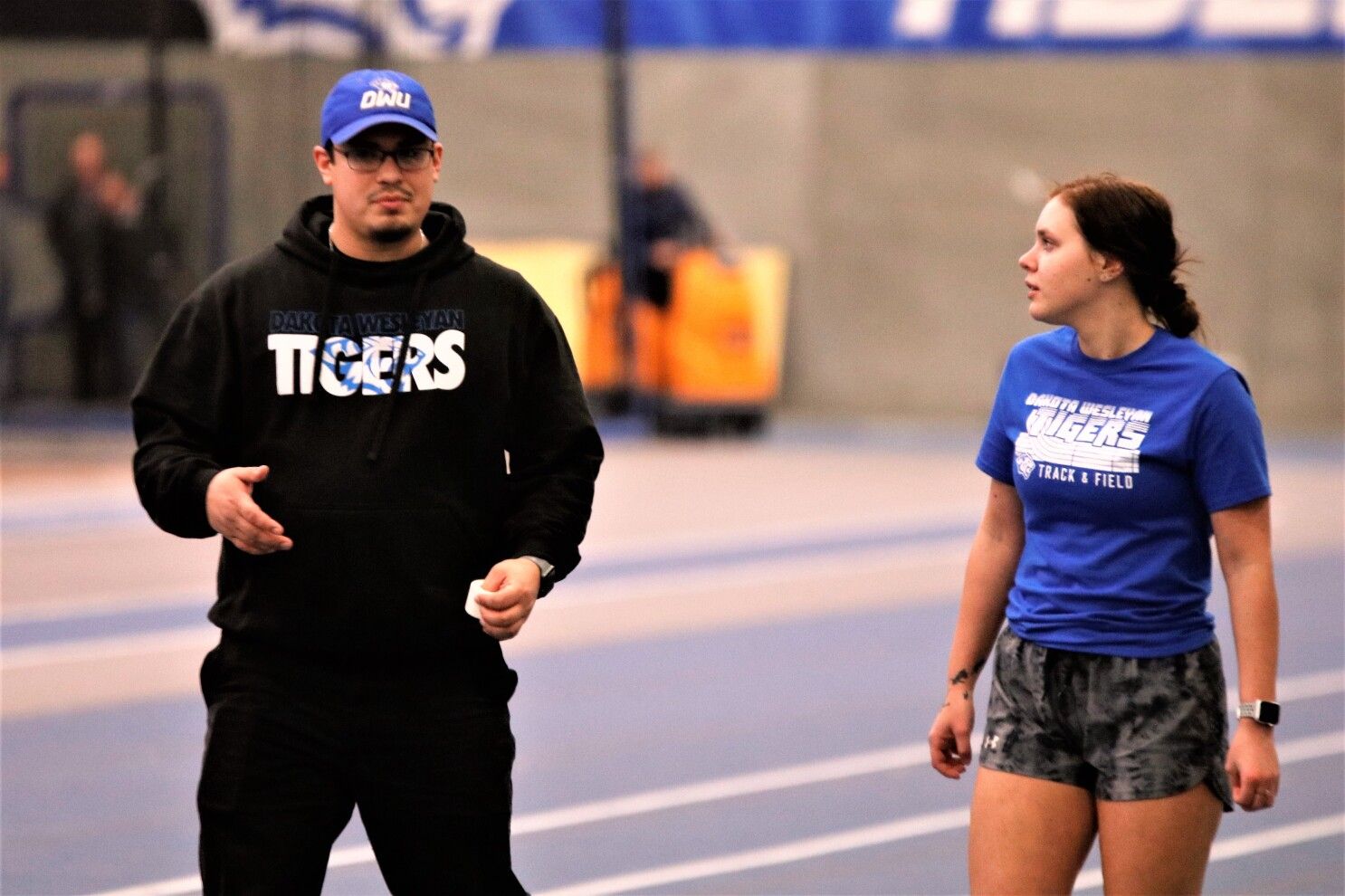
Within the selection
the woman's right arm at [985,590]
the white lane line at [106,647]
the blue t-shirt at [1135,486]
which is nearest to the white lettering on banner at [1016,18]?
the white lane line at [106,647]

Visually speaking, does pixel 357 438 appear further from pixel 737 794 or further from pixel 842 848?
pixel 737 794

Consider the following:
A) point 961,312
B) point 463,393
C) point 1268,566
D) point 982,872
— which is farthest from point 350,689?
point 961,312

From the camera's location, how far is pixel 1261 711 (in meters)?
4.11

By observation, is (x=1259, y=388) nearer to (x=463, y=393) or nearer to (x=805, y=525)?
(x=805, y=525)

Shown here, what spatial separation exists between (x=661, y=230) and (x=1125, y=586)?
630 inches

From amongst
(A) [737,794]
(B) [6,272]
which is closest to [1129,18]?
(B) [6,272]

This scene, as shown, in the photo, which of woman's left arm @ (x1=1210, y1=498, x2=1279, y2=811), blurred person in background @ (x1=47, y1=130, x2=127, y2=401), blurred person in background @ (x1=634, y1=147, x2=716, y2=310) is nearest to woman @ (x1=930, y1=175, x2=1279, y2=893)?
woman's left arm @ (x1=1210, y1=498, x2=1279, y2=811)

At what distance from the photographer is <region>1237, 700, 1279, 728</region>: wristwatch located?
13.5 ft

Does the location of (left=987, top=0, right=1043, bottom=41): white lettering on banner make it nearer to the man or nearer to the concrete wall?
the concrete wall

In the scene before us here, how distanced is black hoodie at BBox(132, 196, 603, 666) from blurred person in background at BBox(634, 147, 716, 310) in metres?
15.6

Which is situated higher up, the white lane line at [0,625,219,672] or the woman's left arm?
the woman's left arm

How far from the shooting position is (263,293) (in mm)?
4160

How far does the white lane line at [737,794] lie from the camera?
22.6 ft

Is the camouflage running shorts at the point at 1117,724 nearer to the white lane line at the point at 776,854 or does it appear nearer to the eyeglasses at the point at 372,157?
the eyeglasses at the point at 372,157
